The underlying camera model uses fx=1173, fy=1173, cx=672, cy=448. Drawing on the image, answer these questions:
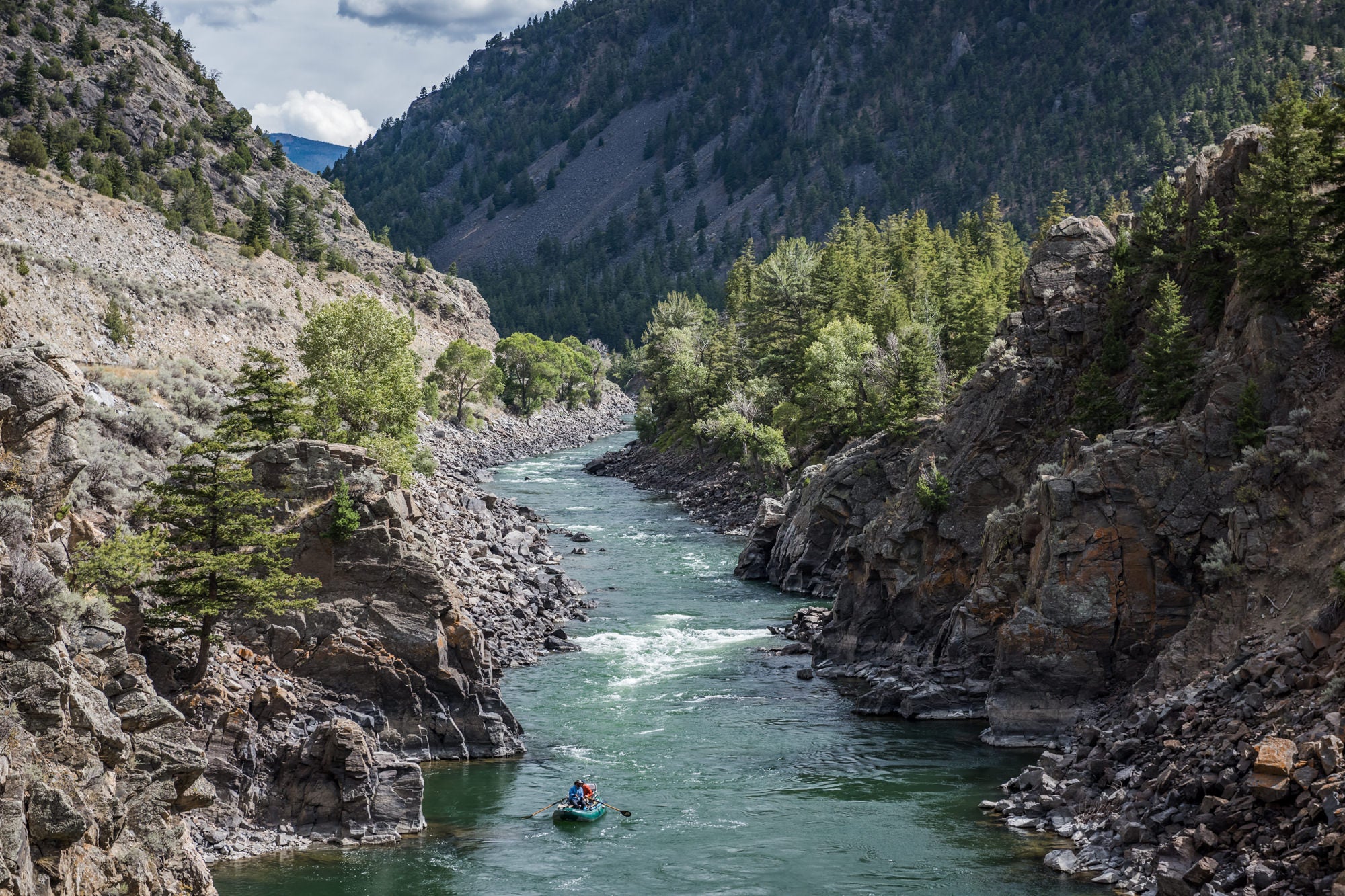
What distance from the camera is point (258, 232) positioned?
13588 centimetres

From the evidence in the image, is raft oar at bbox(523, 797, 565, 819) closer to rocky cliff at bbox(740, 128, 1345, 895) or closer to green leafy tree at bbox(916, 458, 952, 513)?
rocky cliff at bbox(740, 128, 1345, 895)

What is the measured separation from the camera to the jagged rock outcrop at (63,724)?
901 inches

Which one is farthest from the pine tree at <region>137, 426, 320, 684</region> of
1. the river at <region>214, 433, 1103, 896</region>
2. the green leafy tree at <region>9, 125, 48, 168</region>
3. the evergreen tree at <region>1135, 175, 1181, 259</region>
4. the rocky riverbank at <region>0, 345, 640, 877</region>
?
the green leafy tree at <region>9, 125, 48, 168</region>

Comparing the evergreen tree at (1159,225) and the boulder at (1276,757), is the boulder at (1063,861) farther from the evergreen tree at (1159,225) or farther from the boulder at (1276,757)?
the evergreen tree at (1159,225)

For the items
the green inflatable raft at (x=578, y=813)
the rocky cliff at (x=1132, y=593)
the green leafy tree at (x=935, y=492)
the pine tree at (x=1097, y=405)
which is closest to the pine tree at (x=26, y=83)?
the rocky cliff at (x=1132, y=593)

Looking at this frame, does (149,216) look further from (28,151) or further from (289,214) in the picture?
(289,214)

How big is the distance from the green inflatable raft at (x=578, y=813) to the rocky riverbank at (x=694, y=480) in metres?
52.7

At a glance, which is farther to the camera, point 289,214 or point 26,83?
point 289,214

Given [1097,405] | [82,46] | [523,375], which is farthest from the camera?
[523,375]

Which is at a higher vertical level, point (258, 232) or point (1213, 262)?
point (258, 232)

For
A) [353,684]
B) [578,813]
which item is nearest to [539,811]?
[578,813]

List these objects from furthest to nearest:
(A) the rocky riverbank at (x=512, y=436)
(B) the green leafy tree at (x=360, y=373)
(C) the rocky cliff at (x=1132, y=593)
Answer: (A) the rocky riverbank at (x=512, y=436) < (B) the green leafy tree at (x=360, y=373) < (C) the rocky cliff at (x=1132, y=593)

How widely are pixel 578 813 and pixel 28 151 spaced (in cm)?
10003

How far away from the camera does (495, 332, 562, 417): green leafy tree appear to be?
173625mm
